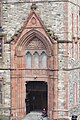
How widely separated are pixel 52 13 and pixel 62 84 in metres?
4.98

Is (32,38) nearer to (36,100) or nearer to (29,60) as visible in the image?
(29,60)

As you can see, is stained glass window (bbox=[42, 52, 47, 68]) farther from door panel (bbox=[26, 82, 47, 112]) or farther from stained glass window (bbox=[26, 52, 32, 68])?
door panel (bbox=[26, 82, 47, 112])

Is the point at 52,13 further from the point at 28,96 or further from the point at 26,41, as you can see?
the point at 28,96

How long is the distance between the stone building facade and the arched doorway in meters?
0.31

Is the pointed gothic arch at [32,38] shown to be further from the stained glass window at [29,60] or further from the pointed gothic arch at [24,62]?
the stained glass window at [29,60]

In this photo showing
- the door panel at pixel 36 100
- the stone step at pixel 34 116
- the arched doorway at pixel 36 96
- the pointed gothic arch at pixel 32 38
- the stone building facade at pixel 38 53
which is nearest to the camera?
the stone building facade at pixel 38 53

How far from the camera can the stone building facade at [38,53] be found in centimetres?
3325

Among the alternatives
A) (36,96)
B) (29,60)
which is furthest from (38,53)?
(36,96)

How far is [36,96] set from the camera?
3634 cm

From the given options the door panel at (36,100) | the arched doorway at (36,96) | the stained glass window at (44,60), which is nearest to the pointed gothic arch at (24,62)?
the stained glass window at (44,60)

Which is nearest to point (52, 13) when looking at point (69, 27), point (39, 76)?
point (69, 27)

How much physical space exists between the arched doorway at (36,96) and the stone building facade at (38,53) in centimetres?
31

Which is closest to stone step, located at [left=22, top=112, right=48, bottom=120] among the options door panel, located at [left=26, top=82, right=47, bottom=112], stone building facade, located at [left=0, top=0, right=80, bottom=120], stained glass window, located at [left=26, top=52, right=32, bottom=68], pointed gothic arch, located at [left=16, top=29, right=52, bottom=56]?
stone building facade, located at [left=0, top=0, right=80, bottom=120]

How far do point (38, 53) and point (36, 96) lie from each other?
3.94m
